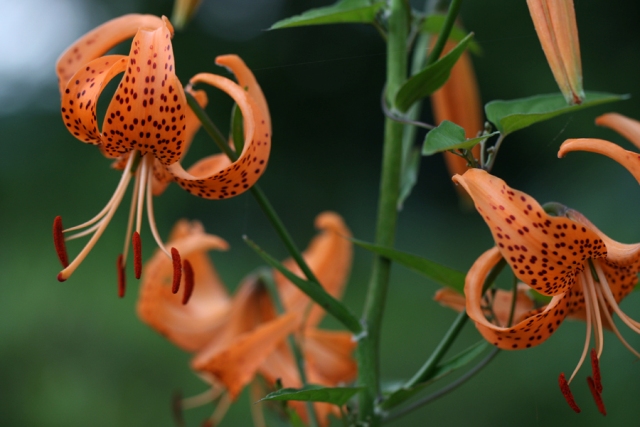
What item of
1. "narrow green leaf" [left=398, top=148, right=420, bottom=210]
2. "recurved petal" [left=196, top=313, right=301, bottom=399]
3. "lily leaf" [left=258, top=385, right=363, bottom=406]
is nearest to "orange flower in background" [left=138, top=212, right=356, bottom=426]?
"recurved petal" [left=196, top=313, right=301, bottom=399]

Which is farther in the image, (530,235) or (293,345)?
(293,345)

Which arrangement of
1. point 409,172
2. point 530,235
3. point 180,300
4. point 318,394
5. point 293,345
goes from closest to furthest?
1. point 530,235
2. point 318,394
3. point 409,172
4. point 293,345
5. point 180,300

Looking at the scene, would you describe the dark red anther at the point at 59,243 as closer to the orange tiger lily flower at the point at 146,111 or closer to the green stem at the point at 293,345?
the orange tiger lily flower at the point at 146,111

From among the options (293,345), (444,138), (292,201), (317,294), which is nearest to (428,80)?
(444,138)

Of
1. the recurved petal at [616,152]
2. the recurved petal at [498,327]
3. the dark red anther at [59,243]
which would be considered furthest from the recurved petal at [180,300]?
the recurved petal at [616,152]

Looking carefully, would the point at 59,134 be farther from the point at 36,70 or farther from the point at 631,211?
the point at 631,211

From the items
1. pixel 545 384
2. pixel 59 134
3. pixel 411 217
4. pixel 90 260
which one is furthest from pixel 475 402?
pixel 59 134

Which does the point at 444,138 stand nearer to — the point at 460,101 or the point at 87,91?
Answer: the point at 87,91
